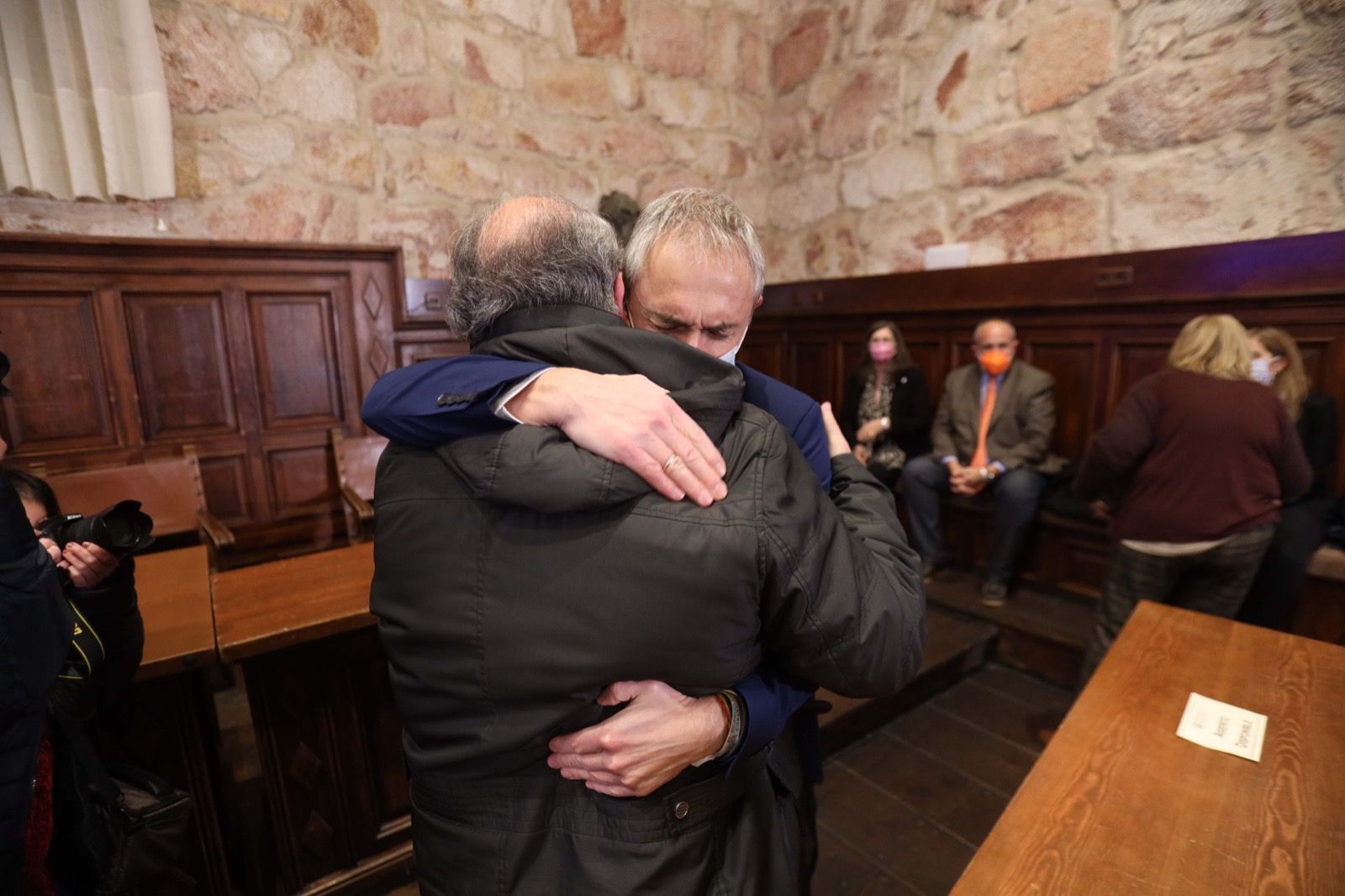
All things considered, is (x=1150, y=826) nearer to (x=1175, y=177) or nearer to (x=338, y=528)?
(x=1175, y=177)

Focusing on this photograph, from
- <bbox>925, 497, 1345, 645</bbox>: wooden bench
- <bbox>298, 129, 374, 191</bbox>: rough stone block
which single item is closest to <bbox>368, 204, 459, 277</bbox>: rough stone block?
<bbox>298, 129, 374, 191</bbox>: rough stone block

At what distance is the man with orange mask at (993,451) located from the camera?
11.2 ft

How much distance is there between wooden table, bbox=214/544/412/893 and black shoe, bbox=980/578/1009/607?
9.18 ft

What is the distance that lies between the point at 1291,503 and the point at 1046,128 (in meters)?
2.22

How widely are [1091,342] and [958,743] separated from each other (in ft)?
7.11

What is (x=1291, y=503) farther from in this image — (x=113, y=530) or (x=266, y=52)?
(x=266, y=52)

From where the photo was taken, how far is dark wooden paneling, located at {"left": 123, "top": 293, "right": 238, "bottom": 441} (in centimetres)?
298

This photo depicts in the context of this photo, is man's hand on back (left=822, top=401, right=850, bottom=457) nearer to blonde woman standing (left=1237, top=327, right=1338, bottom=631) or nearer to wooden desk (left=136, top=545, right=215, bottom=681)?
wooden desk (left=136, top=545, right=215, bottom=681)

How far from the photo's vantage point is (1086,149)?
136 inches

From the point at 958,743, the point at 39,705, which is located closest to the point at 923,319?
the point at 958,743

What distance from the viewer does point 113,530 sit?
127 cm

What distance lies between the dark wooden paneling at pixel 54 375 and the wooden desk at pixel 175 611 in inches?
49.9

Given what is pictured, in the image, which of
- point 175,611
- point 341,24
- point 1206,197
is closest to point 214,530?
point 175,611

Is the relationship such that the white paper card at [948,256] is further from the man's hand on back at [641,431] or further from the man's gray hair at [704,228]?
the man's hand on back at [641,431]
